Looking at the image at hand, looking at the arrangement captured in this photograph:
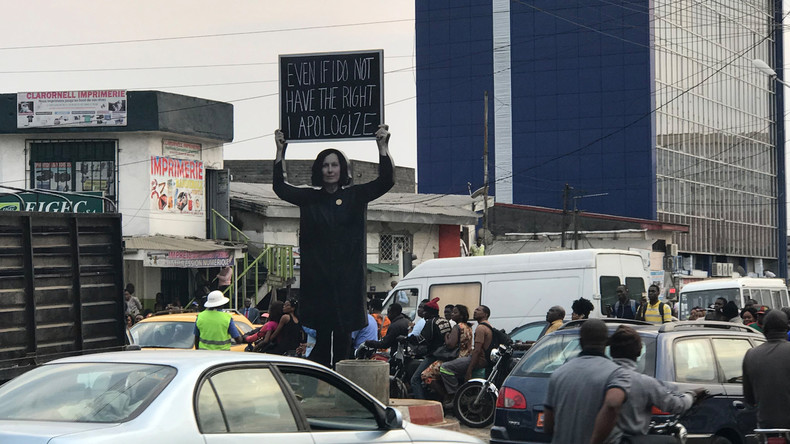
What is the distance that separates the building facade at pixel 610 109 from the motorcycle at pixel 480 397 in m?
58.2

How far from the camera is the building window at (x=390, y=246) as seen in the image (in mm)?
39138

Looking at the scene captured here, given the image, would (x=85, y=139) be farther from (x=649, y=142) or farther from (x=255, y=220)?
(x=649, y=142)

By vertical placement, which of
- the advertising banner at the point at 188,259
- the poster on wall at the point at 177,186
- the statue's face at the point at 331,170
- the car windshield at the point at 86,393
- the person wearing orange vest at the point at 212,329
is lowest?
the person wearing orange vest at the point at 212,329

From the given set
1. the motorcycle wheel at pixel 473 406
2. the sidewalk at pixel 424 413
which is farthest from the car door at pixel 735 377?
the motorcycle wheel at pixel 473 406

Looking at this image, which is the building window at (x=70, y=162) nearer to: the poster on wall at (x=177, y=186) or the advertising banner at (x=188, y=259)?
the poster on wall at (x=177, y=186)

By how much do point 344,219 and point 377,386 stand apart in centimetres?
310

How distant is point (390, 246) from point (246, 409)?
32.8 meters

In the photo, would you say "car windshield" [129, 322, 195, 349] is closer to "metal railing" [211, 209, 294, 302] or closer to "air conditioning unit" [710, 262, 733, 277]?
"metal railing" [211, 209, 294, 302]

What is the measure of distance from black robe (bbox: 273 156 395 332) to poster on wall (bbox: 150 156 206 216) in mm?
17305

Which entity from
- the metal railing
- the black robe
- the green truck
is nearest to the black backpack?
the black robe

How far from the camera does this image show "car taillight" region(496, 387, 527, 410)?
10484 millimetres

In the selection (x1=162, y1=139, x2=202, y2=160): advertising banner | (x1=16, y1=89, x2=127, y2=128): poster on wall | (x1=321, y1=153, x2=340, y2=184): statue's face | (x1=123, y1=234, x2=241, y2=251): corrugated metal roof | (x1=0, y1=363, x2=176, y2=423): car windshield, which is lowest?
(x1=0, y1=363, x2=176, y2=423): car windshield

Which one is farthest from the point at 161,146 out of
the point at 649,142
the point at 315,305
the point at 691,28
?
the point at 691,28

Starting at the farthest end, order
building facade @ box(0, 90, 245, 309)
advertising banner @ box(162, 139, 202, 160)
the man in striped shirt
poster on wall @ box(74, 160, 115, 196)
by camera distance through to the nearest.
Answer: advertising banner @ box(162, 139, 202, 160), poster on wall @ box(74, 160, 115, 196), building facade @ box(0, 90, 245, 309), the man in striped shirt
